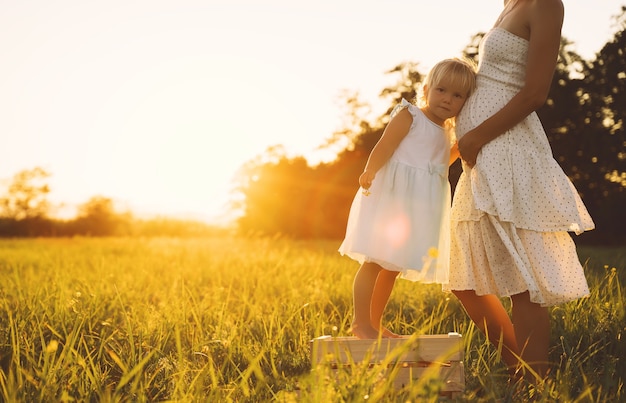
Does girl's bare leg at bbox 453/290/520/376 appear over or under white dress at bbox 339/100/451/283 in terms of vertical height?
under

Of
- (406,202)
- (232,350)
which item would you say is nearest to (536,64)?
(406,202)

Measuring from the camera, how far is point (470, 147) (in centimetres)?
301

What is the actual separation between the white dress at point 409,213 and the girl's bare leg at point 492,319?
0.22 metres

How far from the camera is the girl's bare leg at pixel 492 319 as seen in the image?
314cm

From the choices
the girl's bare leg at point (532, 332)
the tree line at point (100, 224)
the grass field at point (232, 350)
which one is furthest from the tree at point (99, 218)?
the girl's bare leg at point (532, 332)

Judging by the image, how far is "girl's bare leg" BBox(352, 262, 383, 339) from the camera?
118 inches

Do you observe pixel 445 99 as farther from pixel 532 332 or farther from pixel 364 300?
pixel 532 332

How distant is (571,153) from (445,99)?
18.9 meters

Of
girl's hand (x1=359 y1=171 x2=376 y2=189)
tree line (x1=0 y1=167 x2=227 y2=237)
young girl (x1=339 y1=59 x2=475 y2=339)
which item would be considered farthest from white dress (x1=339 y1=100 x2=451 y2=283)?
tree line (x1=0 y1=167 x2=227 y2=237)

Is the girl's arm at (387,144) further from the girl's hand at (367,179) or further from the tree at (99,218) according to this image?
the tree at (99,218)

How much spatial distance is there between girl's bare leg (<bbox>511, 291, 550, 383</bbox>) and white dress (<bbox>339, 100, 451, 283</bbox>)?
404 mm

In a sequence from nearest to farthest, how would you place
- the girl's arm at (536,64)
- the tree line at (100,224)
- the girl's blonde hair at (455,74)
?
1. the girl's arm at (536,64)
2. the girl's blonde hair at (455,74)
3. the tree line at (100,224)

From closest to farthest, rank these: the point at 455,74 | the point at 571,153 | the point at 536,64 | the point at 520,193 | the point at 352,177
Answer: the point at 536,64, the point at 520,193, the point at 455,74, the point at 571,153, the point at 352,177

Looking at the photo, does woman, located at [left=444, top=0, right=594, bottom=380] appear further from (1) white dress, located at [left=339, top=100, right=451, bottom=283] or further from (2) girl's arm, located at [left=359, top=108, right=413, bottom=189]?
(2) girl's arm, located at [left=359, top=108, right=413, bottom=189]
